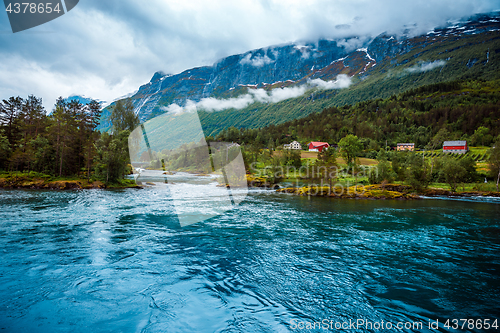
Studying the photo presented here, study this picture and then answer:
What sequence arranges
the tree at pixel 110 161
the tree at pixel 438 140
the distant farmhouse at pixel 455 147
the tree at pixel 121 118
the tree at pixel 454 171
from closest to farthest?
the tree at pixel 110 161
the tree at pixel 454 171
the tree at pixel 121 118
the distant farmhouse at pixel 455 147
the tree at pixel 438 140

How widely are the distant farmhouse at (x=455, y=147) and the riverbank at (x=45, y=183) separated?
124m

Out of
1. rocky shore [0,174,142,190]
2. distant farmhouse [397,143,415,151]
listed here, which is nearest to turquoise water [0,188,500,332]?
rocky shore [0,174,142,190]

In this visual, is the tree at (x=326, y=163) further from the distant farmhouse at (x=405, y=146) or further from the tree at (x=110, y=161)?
the distant farmhouse at (x=405, y=146)

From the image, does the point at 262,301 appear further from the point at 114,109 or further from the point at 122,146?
the point at 114,109

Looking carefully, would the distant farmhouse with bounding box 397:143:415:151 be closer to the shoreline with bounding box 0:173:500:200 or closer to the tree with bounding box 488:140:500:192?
the tree with bounding box 488:140:500:192

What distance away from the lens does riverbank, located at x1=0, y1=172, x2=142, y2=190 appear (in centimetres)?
3372

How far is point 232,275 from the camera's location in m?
9.23

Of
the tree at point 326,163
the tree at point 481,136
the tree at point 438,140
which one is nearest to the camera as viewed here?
the tree at point 326,163

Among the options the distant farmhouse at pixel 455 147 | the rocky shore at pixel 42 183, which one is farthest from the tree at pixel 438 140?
the rocky shore at pixel 42 183

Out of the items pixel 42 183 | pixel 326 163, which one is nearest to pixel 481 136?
pixel 326 163

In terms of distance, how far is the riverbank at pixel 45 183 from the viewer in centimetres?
3372

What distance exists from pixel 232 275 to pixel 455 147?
130 m

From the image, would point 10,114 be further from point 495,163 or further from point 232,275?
point 495,163

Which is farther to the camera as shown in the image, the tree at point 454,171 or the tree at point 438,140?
the tree at point 438,140
